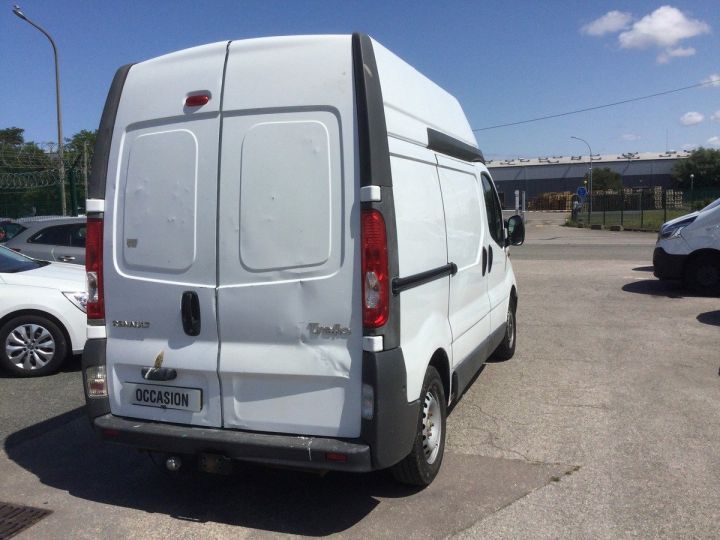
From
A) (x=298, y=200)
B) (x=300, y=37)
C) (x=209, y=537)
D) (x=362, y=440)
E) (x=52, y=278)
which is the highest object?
(x=300, y=37)

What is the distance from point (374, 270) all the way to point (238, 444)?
3.84ft

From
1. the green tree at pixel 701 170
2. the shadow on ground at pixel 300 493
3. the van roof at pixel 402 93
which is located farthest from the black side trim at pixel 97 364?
the green tree at pixel 701 170

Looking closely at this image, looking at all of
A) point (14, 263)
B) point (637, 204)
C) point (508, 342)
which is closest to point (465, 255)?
point (508, 342)

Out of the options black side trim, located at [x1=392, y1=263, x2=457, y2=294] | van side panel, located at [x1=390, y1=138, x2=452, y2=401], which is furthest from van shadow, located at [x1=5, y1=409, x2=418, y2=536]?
black side trim, located at [x1=392, y1=263, x2=457, y2=294]

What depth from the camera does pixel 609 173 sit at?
8900 centimetres

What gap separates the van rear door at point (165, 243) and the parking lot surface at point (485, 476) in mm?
657

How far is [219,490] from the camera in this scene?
14.2 ft

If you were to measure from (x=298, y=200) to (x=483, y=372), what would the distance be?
399 centimetres

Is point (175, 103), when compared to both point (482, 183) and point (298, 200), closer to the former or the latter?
point (298, 200)

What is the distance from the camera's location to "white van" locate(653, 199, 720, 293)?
11.5 meters

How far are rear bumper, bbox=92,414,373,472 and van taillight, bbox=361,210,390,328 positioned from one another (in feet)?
2.20

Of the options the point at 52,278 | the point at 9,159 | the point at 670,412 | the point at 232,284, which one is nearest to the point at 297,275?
the point at 232,284

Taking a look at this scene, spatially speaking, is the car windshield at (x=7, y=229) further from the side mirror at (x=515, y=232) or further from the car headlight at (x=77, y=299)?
the side mirror at (x=515, y=232)

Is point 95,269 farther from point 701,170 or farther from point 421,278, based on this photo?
point 701,170
